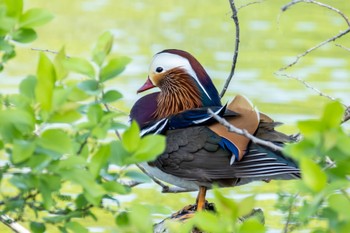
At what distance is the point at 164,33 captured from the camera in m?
9.89

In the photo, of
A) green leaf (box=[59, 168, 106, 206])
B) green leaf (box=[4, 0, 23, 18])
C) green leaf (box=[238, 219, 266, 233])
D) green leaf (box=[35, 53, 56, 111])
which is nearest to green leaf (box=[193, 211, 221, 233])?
green leaf (box=[238, 219, 266, 233])

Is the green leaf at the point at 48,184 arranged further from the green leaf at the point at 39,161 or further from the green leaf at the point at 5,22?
the green leaf at the point at 5,22

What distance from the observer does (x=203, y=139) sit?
322 cm

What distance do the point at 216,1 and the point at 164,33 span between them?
1.65m

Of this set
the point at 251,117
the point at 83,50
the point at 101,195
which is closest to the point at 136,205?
the point at 101,195

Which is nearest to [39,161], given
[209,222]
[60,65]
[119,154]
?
[119,154]

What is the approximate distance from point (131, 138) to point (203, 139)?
1449 millimetres

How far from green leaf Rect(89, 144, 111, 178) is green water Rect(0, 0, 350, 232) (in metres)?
4.33

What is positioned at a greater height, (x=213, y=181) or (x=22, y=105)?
Result: (x=22, y=105)

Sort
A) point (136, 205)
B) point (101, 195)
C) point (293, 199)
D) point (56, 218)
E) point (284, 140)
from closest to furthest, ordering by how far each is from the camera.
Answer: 1. point (136, 205)
2. point (101, 195)
3. point (56, 218)
4. point (293, 199)
5. point (284, 140)

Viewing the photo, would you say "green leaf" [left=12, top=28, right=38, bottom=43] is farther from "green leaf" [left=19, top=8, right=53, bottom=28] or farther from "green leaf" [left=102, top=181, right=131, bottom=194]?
"green leaf" [left=102, top=181, right=131, bottom=194]

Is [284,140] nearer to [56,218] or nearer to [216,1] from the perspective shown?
[56,218]

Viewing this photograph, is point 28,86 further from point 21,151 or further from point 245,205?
point 245,205

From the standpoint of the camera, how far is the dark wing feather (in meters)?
3.10
